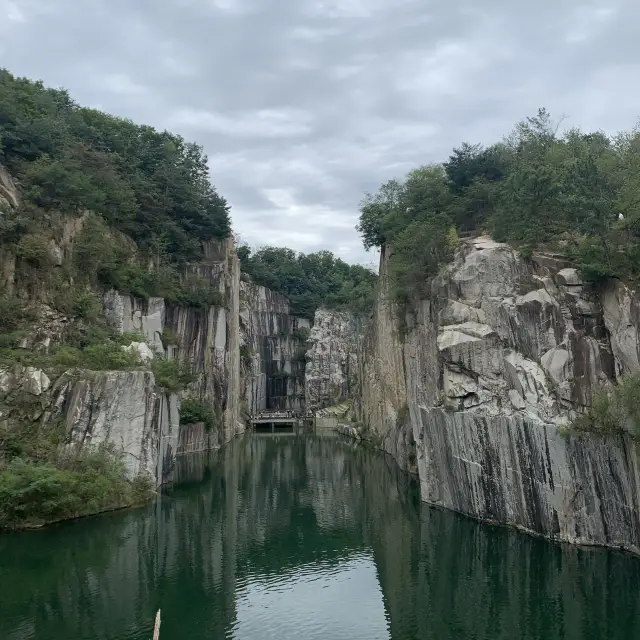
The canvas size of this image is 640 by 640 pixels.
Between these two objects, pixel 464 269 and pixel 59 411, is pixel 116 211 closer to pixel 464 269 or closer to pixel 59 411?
pixel 59 411

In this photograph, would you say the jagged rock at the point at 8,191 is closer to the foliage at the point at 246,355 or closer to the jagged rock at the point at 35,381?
the jagged rock at the point at 35,381

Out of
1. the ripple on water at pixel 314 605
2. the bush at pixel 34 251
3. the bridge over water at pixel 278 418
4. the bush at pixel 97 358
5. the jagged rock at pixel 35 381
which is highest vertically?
the bush at pixel 34 251

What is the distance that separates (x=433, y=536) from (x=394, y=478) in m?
10.7

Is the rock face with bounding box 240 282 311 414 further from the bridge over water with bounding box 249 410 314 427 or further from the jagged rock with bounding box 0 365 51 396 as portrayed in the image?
the jagged rock with bounding box 0 365 51 396

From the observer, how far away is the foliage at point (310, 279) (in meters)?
64.8

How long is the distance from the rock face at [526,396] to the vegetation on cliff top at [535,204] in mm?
933

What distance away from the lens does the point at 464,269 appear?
2139 centimetres

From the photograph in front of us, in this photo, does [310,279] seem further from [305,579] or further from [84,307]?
[305,579]

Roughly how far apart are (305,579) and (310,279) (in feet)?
186

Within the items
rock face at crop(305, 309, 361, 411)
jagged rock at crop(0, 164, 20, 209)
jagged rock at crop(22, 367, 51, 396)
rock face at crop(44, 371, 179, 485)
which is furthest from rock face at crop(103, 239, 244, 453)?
rock face at crop(305, 309, 361, 411)

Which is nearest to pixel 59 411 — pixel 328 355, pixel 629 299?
pixel 629 299

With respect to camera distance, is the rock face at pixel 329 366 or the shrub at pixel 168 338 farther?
the rock face at pixel 329 366

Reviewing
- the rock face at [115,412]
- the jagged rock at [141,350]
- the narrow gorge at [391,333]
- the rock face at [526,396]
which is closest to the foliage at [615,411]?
the narrow gorge at [391,333]

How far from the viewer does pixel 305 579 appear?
15.8 metres
